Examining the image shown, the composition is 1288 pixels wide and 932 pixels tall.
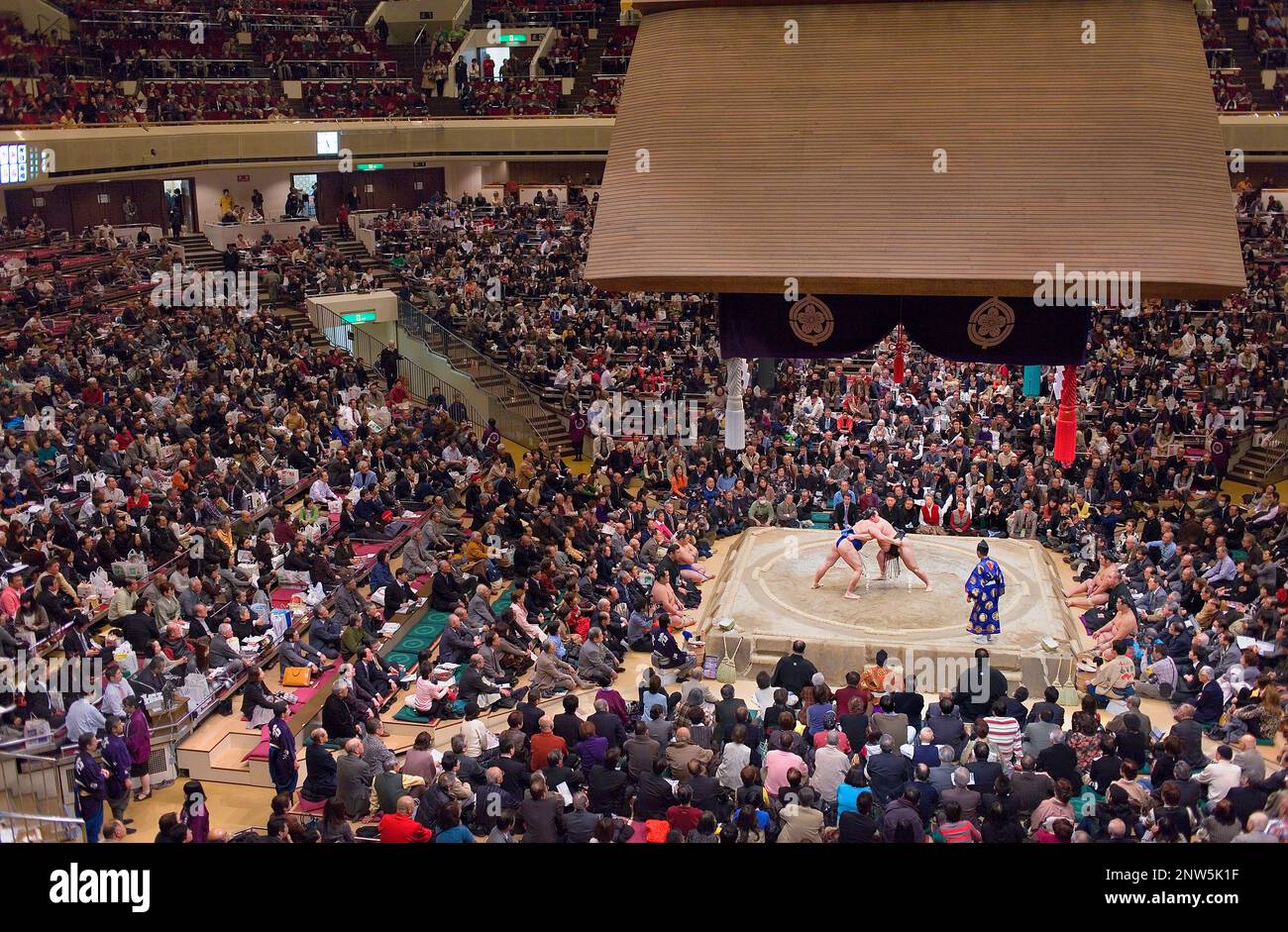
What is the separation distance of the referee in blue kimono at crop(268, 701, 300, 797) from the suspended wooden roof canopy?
391 centimetres

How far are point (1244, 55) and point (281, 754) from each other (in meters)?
25.3

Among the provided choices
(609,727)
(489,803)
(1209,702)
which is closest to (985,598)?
(1209,702)

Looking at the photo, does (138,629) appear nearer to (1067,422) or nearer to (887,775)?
(887,775)

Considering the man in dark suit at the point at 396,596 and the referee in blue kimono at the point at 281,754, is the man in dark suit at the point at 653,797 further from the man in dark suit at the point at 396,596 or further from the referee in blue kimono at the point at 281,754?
the man in dark suit at the point at 396,596

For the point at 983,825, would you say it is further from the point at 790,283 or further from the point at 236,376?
the point at 236,376

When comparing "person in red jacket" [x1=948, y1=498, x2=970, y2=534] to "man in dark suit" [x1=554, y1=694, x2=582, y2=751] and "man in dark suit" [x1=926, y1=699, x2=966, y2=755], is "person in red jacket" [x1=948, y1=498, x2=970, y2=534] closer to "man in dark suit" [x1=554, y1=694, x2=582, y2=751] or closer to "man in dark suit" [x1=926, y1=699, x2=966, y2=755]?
"man in dark suit" [x1=926, y1=699, x2=966, y2=755]

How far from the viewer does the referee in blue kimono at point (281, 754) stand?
8586mm

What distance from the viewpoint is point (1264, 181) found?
26.4m

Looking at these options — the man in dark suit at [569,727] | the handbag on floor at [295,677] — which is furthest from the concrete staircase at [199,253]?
the man in dark suit at [569,727]

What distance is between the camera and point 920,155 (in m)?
9.32

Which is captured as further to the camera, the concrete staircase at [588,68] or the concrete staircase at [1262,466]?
the concrete staircase at [588,68]

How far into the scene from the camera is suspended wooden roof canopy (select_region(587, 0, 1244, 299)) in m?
8.95

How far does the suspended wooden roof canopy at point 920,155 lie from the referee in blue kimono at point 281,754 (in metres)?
3.91

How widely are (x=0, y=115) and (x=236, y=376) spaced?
322 inches
